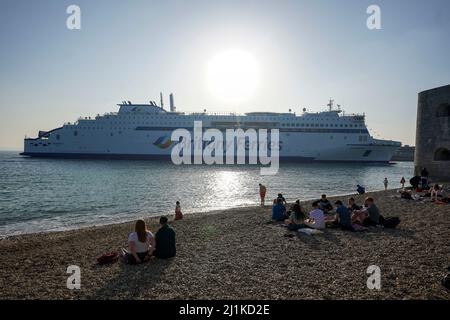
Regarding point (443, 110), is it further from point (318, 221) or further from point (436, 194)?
point (318, 221)

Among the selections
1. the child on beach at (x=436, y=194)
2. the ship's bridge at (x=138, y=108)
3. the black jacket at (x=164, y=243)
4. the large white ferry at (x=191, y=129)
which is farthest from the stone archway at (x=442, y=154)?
the ship's bridge at (x=138, y=108)

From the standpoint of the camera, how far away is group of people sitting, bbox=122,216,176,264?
650 centimetres

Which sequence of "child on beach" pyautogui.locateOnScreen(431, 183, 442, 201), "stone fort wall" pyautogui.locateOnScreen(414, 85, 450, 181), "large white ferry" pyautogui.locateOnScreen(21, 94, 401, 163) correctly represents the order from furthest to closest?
"large white ferry" pyautogui.locateOnScreen(21, 94, 401, 163)
"stone fort wall" pyautogui.locateOnScreen(414, 85, 450, 181)
"child on beach" pyautogui.locateOnScreen(431, 183, 442, 201)

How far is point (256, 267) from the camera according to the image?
20.2 feet

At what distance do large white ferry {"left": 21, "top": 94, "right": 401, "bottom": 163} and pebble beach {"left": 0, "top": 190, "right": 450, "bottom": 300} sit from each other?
56.1m

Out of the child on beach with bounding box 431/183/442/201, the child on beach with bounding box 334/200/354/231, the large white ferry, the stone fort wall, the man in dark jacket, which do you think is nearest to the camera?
the man in dark jacket

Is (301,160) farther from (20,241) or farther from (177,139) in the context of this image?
(20,241)

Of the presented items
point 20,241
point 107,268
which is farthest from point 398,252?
point 20,241

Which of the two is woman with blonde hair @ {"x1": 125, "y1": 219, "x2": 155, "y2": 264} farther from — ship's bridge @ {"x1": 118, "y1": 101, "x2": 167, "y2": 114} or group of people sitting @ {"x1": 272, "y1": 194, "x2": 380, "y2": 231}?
ship's bridge @ {"x1": 118, "y1": 101, "x2": 167, "y2": 114}

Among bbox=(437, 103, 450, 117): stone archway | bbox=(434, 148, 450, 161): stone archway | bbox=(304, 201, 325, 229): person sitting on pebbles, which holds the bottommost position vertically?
bbox=(304, 201, 325, 229): person sitting on pebbles

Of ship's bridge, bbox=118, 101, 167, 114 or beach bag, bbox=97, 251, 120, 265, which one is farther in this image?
ship's bridge, bbox=118, 101, 167, 114

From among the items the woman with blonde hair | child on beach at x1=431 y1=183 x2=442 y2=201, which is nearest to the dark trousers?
the woman with blonde hair

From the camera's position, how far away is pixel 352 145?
63219 millimetres

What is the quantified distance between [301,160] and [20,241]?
58687mm
